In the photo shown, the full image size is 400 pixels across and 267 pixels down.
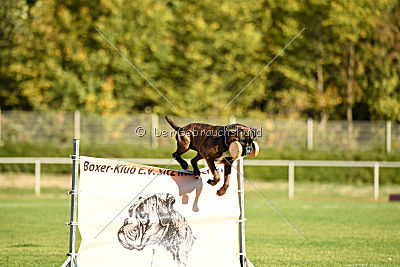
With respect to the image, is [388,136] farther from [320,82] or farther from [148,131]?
[320,82]

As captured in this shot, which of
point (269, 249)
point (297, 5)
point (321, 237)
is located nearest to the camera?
point (269, 249)

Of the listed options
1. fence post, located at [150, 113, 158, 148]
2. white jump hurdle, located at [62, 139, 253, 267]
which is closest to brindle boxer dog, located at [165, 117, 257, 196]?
white jump hurdle, located at [62, 139, 253, 267]

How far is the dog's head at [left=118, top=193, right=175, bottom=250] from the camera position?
7801 millimetres

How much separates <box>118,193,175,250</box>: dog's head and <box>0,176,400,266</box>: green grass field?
8.66 feet

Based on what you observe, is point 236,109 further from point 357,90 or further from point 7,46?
point 7,46

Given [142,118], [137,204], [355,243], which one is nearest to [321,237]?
[355,243]

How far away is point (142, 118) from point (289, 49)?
13.1 meters

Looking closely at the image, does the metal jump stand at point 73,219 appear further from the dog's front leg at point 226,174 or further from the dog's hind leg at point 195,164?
the dog's front leg at point 226,174

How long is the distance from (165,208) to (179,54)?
28.7 m

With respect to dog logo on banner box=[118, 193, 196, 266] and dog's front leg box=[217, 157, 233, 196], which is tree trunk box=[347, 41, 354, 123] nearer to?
dog's front leg box=[217, 157, 233, 196]

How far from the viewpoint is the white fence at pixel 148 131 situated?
27.7 meters

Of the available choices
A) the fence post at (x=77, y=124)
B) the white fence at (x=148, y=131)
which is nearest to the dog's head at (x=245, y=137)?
the white fence at (x=148, y=131)

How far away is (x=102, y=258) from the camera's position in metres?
7.77

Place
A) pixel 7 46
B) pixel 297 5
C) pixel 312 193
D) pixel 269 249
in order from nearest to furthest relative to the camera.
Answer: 1. pixel 269 249
2. pixel 312 193
3. pixel 7 46
4. pixel 297 5
